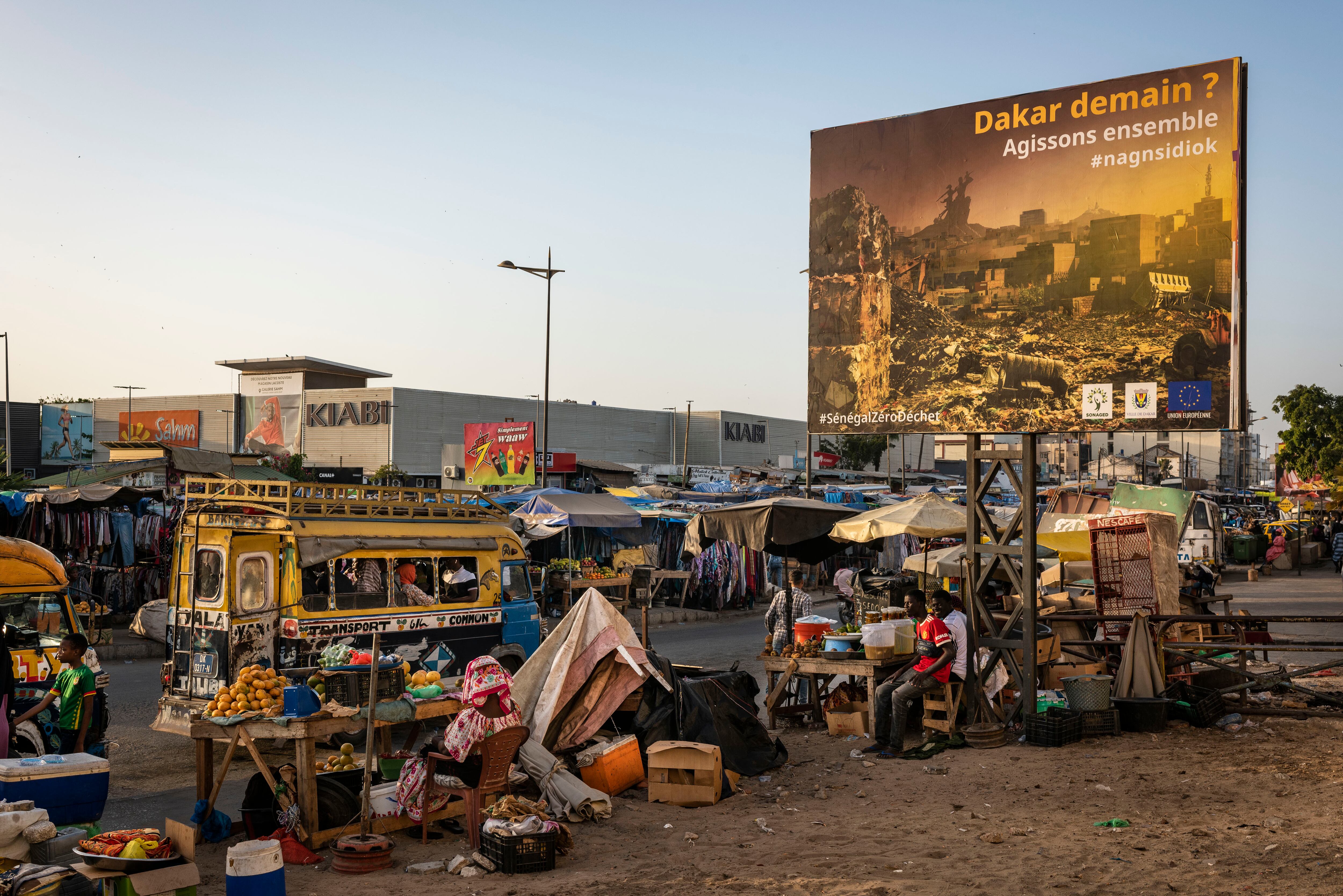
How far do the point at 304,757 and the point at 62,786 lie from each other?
1.56 m

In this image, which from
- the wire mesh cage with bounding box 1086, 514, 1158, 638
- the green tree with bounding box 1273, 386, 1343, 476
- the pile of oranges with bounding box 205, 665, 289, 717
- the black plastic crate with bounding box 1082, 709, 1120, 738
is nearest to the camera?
the pile of oranges with bounding box 205, 665, 289, 717

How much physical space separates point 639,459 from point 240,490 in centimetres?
5674

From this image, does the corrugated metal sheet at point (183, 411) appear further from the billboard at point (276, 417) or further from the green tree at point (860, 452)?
the green tree at point (860, 452)

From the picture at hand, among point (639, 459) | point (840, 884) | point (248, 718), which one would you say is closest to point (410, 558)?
point (248, 718)

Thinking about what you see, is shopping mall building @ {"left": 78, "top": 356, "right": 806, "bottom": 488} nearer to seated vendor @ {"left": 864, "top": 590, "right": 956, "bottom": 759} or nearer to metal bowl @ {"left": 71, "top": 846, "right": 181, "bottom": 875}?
seated vendor @ {"left": 864, "top": 590, "right": 956, "bottom": 759}

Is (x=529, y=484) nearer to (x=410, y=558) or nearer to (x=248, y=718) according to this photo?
(x=410, y=558)

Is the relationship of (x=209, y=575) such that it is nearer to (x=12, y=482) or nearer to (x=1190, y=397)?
(x=1190, y=397)

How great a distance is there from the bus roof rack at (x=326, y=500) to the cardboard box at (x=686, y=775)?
435cm

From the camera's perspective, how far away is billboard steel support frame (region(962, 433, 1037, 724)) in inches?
441

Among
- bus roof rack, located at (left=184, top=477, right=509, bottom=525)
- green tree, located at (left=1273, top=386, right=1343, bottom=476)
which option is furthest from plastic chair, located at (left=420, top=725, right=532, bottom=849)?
green tree, located at (left=1273, top=386, right=1343, bottom=476)

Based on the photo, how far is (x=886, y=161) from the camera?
11.9 m

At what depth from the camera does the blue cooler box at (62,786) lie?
685cm

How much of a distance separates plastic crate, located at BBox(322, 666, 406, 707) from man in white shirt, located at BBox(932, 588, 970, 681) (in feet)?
19.4

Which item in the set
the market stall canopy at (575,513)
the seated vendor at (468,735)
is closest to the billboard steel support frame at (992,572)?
the seated vendor at (468,735)
